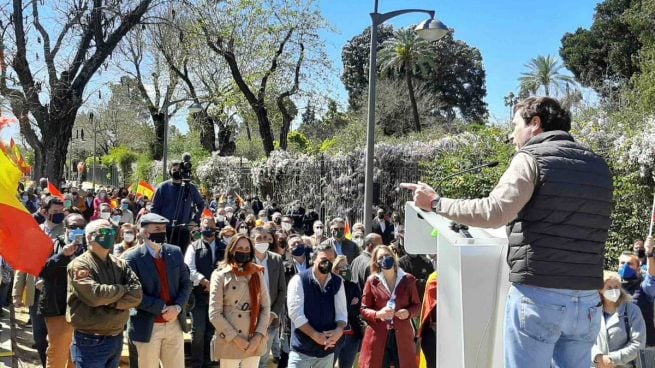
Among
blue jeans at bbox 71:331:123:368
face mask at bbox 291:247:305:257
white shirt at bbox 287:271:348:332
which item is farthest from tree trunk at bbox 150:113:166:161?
blue jeans at bbox 71:331:123:368

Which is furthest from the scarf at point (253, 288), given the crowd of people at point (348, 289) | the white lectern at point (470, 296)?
the white lectern at point (470, 296)

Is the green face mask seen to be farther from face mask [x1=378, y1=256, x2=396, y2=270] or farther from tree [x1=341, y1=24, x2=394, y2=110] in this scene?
tree [x1=341, y1=24, x2=394, y2=110]

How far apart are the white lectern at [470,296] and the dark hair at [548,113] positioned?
0.58 metres

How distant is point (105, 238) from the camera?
232 inches

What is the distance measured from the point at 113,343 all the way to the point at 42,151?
50.1 feet

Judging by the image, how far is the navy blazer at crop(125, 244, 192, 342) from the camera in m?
6.46

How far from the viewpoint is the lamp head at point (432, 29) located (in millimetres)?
11516

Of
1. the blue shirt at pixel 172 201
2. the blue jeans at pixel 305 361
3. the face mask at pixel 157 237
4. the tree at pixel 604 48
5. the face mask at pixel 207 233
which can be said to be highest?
the tree at pixel 604 48

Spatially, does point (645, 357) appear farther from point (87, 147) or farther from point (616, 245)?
point (87, 147)

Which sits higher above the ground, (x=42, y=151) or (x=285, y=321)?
(x=42, y=151)

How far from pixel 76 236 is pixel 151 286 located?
122 centimetres

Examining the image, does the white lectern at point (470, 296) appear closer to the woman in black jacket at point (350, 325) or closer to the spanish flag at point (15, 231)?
the spanish flag at point (15, 231)

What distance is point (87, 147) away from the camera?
69625 millimetres

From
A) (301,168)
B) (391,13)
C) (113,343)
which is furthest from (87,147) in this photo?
(113,343)
